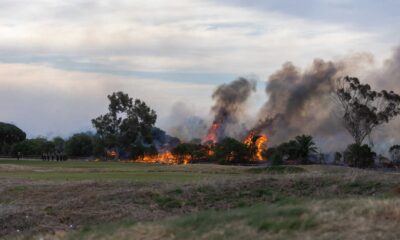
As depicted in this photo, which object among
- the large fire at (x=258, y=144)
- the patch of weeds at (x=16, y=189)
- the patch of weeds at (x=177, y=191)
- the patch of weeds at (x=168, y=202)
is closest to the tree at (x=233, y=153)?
the large fire at (x=258, y=144)

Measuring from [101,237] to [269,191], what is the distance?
31.8 feet

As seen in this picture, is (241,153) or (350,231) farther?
(241,153)

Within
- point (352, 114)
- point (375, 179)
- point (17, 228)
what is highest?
point (352, 114)

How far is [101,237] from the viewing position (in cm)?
1248

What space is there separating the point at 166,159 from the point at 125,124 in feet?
52.2

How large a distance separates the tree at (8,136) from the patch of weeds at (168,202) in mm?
118946

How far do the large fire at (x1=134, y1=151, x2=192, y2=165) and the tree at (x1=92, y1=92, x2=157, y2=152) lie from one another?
5.62 m

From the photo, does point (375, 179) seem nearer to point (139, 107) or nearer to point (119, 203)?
point (119, 203)

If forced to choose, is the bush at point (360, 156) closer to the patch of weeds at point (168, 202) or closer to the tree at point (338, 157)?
the tree at point (338, 157)

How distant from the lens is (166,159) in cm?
10650

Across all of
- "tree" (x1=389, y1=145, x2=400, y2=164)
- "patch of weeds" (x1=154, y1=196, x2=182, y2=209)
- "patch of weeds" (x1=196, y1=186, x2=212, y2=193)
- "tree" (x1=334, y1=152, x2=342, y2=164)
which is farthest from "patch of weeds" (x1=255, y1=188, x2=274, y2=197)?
"tree" (x1=389, y1=145, x2=400, y2=164)

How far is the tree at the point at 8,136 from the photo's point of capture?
436 ft

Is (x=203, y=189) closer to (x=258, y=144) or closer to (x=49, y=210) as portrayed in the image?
(x=49, y=210)

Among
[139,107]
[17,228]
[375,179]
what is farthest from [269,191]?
[139,107]
